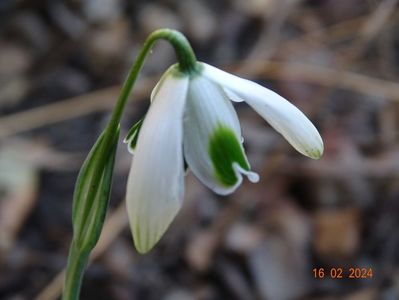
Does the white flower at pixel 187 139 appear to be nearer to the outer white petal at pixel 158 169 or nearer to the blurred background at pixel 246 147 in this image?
the outer white petal at pixel 158 169

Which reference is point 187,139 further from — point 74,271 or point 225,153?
point 74,271

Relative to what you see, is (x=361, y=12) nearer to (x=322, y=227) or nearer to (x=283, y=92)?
(x=283, y=92)

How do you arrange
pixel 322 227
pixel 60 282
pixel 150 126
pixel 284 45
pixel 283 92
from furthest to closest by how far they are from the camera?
1. pixel 284 45
2. pixel 283 92
3. pixel 322 227
4. pixel 60 282
5. pixel 150 126

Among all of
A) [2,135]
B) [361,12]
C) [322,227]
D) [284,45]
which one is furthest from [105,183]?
[361,12]
